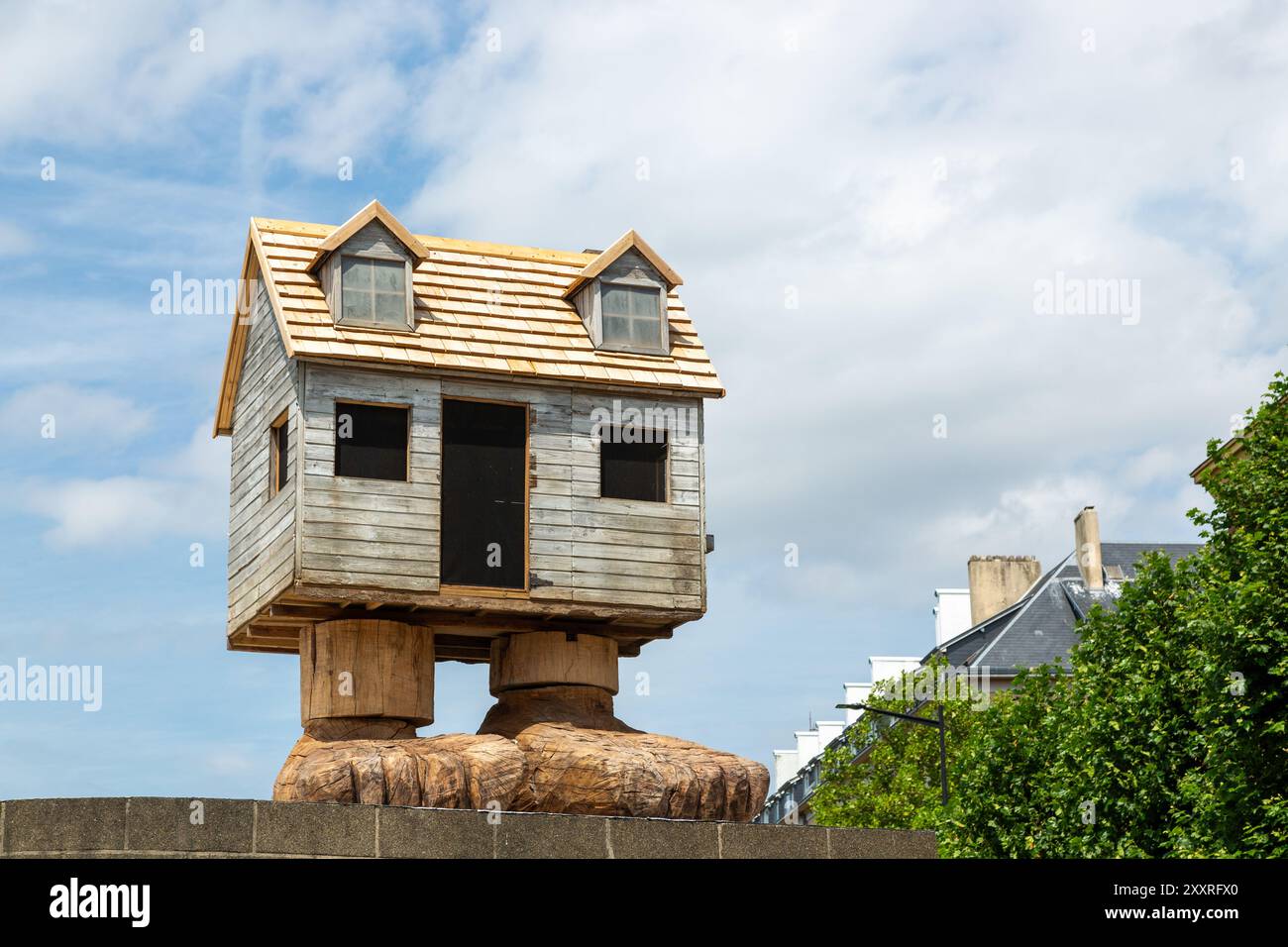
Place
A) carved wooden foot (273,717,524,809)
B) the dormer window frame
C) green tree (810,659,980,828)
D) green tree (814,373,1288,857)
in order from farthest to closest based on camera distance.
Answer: green tree (810,659,980,828) < green tree (814,373,1288,857) < the dormer window frame < carved wooden foot (273,717,524,809)

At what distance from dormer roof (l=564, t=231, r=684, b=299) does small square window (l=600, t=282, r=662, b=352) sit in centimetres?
21

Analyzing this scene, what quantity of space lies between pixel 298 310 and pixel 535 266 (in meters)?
2.88

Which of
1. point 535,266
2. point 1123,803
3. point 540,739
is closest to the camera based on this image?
point 540,739

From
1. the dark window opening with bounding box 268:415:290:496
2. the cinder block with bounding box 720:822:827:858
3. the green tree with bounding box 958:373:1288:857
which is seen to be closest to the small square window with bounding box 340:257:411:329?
the dark window opening with bounding box 268:415:290:496

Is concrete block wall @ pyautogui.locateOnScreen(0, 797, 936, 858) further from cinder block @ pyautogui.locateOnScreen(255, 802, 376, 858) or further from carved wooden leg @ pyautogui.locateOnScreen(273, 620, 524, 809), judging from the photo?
carved wooden leg @ pyautogui.locateOnScreen(273, 620, 524, 809)

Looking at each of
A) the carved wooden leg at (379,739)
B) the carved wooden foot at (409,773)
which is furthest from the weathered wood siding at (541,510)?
the carved wooden foot at (409,773)

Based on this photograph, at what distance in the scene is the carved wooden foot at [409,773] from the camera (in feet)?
50.9

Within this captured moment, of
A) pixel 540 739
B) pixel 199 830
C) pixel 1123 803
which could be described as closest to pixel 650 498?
pixel 540 739

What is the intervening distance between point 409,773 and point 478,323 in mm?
4731

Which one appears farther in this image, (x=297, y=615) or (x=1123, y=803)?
(x=1123, y=803)

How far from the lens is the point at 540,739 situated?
656 inches

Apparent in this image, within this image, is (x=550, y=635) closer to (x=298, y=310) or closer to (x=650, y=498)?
(x=650, y=498)

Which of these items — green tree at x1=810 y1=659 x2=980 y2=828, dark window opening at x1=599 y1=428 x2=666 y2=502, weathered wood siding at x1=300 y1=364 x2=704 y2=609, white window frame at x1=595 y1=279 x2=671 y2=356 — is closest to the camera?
weathered wood siding at x1=300 y1=364 x2=704 y2=609

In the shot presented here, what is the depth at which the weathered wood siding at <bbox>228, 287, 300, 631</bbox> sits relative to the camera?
671 inches
